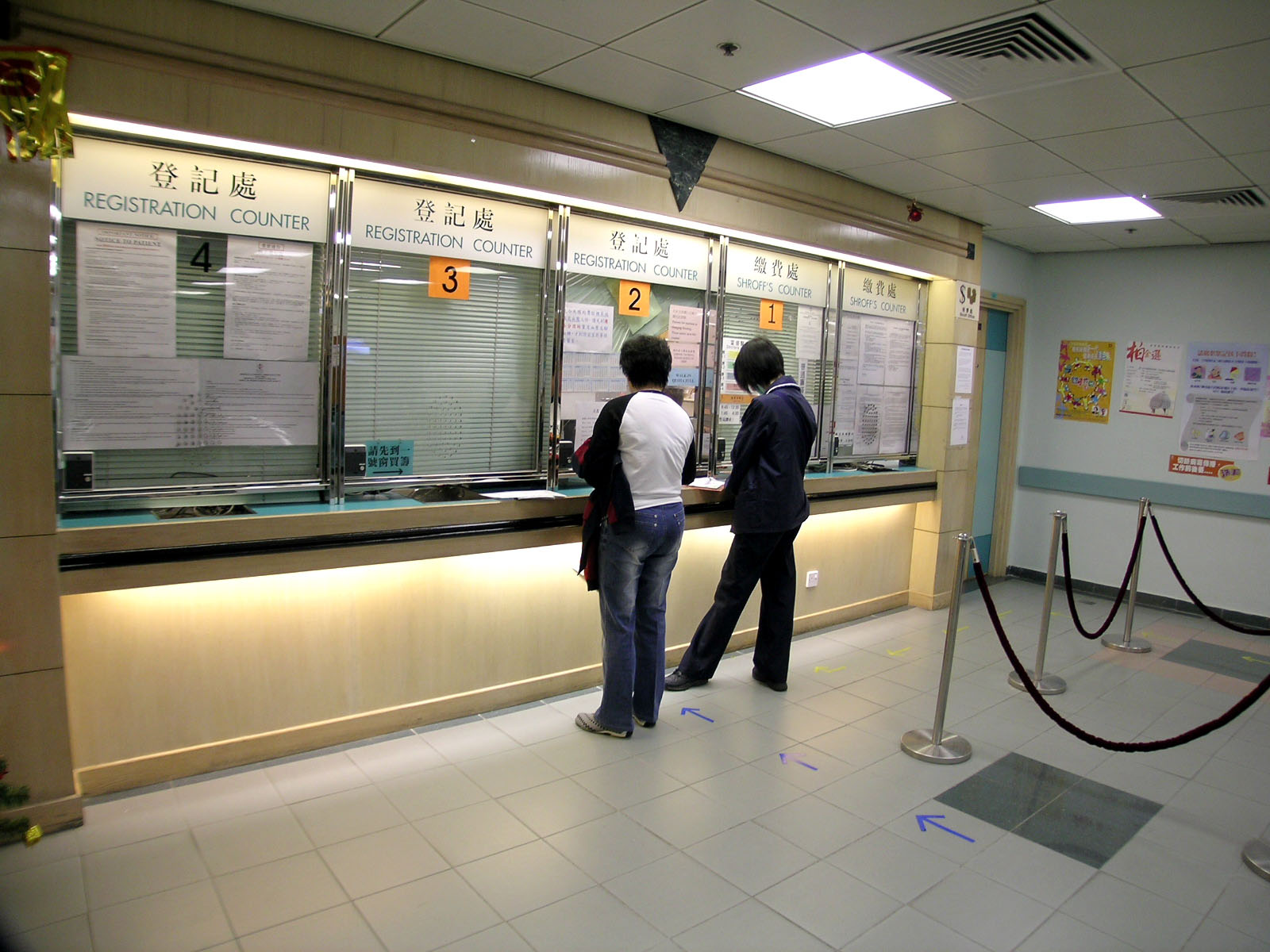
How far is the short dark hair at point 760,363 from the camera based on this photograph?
4367 mm

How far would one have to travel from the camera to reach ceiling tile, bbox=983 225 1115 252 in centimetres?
649

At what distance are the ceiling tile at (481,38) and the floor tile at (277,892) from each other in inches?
118

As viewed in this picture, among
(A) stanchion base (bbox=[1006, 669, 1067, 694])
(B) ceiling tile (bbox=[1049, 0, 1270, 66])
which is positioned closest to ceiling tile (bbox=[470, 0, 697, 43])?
(B) ceiling tile (bbox=[1049, 0, 1270, 66])

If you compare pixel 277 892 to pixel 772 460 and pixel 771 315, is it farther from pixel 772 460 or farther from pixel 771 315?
pixel 771 315

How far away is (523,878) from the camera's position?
2.70 metres

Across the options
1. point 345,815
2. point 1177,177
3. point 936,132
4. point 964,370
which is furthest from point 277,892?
point 964,370

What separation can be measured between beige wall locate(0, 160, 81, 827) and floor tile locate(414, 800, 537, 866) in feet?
4.25

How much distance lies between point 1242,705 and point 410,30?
4094 millimetres

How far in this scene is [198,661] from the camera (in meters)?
3.21

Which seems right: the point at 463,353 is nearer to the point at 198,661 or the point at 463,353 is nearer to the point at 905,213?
the point at 198,661

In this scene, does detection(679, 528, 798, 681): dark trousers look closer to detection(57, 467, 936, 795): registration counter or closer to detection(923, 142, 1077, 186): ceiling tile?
detection(57, 467, 936, 795): registration counter

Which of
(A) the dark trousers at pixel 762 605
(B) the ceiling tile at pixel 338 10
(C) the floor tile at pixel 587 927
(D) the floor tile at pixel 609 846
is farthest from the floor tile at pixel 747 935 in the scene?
(B) the ceiling tile at pixel 338 10

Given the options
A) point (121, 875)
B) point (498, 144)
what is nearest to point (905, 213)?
point (498, 144)

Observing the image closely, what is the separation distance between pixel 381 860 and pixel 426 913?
0.35 m
